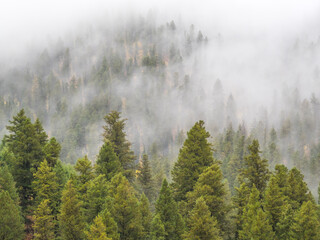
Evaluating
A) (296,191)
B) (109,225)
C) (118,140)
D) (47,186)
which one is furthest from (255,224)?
(47,186)

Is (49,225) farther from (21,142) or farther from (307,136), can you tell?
(307,136)

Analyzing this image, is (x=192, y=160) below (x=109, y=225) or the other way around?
the other way around

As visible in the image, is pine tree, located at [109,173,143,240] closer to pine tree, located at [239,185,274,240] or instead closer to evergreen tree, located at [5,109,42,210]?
pine tree, located at [239,185,274,240]

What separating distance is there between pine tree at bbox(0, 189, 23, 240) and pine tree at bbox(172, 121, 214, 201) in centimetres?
1778

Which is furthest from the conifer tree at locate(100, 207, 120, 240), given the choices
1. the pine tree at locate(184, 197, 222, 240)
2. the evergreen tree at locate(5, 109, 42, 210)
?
the evergreen tree at locate(5, 109, 42, 210)

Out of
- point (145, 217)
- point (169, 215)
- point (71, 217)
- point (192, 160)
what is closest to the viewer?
point (71, 217)

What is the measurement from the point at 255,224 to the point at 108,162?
1856cm

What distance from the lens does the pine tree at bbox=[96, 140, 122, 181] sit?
4331 centimetres

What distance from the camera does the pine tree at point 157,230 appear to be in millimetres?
34625

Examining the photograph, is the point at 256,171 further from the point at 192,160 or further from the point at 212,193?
the point at 192,160

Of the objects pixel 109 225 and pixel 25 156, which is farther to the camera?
pixel 25 156

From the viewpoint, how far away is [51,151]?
44.0m

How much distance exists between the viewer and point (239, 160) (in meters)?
104

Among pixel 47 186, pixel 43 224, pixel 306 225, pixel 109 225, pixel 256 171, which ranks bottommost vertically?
pixel 306 225
